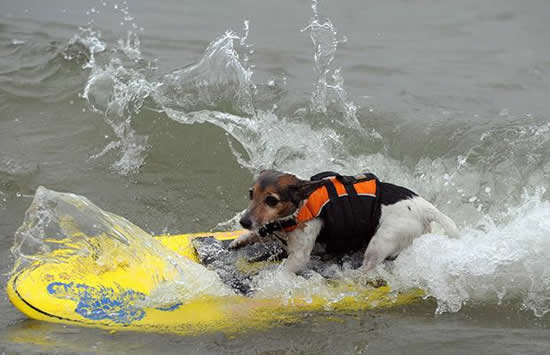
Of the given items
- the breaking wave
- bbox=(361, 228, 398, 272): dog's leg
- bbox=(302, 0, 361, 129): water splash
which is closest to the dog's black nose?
the breaking wave

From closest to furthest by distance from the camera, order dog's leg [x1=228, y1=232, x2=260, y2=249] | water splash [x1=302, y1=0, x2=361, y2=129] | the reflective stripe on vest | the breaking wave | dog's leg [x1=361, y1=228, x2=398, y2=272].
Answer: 1. the reflective stripe on vest
2. dog's leg [x1=361, y1=228, x2=398, y2=272]
3. the breaking wave
4. dog's leg [x1=228, y1=232, x2=260, y2=249]
5. water splash [x1=302, y1=0, x2=361, y2=129]

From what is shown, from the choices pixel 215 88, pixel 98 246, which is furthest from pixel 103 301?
pixel 215 88

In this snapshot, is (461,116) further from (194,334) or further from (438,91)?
(194,334)

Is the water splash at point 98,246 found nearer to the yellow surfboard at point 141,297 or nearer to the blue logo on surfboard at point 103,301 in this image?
the yellow surfboard at point 141,297

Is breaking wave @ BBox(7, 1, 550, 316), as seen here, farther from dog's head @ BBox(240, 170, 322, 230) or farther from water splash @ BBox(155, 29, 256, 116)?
dog's head @ BBox(240, 170, 322, 230)

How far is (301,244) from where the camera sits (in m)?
5.45

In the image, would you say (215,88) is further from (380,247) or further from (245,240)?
(380,247)

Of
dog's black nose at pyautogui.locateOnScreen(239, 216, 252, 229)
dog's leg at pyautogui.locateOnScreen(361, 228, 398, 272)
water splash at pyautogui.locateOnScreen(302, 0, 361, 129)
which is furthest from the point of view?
water splash at pyautogui.locateOnScreen(302, 0, 361, 129)

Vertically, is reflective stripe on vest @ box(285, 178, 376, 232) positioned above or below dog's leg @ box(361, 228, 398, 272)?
above

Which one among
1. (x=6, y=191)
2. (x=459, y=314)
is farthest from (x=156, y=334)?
(x=6, y=191)

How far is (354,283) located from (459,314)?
2.72ft

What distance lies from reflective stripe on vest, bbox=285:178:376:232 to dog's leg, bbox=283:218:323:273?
0.22 ft

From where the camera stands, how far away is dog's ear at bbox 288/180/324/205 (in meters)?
5.21

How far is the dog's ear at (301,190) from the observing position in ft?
17.1
